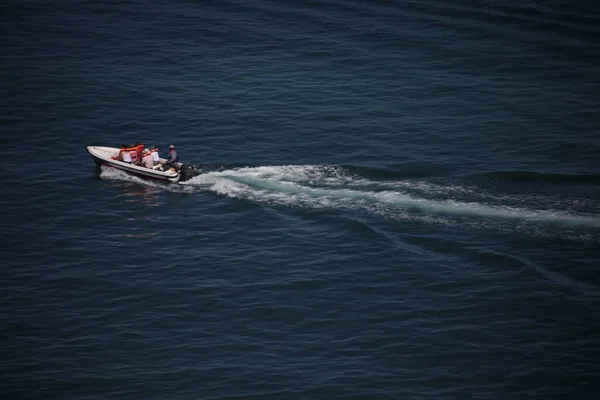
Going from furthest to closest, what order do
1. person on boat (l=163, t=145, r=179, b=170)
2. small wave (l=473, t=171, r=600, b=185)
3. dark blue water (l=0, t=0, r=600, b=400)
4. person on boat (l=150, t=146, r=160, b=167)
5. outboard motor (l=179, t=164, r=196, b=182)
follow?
person on boat (l=150, t=146, r=160, b=167) < person on boat (l=163, t=145, r=179, b=170) < outboard motor (l=179, t=164, r=196, b=182) < small wave (l=473, t=171, r=600, b=185) < dark blue water (l=0, t=0, r=600, b=400)

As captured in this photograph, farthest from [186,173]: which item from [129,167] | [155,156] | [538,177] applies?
[538,177]

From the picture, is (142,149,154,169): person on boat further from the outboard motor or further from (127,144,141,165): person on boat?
the outboard motor

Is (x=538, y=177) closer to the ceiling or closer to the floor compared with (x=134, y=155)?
closer to the floor

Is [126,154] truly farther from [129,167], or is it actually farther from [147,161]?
[147,161]

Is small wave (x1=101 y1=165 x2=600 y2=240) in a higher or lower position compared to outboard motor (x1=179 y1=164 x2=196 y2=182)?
lower

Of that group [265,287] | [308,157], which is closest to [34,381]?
[265,287]

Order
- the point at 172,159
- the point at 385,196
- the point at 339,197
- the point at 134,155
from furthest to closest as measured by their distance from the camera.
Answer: the point at 134,155
the point at 172,159
the point at 339,197
the point at 385,196

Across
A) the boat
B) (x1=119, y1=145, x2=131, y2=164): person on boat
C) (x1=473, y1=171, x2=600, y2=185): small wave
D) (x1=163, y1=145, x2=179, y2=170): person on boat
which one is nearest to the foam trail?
the boat
